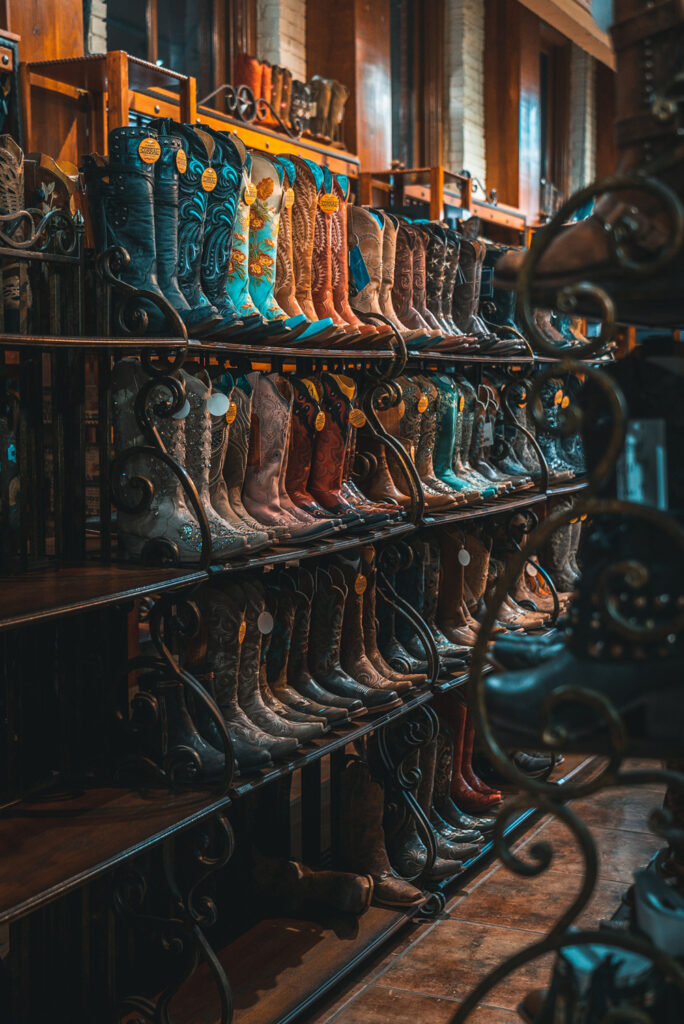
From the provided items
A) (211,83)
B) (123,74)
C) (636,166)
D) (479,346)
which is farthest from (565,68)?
(636,166)

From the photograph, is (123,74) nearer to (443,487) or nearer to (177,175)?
(177,175)

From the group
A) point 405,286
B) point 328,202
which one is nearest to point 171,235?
point 328,202

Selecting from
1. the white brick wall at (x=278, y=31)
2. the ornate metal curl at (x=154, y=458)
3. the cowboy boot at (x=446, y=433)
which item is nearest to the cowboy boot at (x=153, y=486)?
the ornate metal curl at (x=154, y=458)

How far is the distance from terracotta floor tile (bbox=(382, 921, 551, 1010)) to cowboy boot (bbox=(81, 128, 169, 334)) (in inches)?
77.7

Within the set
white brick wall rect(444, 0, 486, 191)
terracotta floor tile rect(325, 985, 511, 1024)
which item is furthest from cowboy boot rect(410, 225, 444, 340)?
white brick wall rect(444, 0, 486, 191)

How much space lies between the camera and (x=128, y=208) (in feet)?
8.66

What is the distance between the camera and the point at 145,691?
2713 mm

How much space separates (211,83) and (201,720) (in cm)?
419

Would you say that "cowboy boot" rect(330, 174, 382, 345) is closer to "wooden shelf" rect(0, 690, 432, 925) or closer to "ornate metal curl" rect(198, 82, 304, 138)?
"wooden shelf" rect(0, 690, 432, 925)

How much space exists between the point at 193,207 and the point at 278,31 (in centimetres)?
400

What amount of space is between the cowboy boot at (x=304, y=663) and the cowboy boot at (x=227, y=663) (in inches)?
13.6

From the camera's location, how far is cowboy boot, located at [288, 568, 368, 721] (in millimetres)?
3266

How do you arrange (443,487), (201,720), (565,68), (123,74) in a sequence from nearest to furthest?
(201,720) < (123,74) < (443,487) < (565,68)

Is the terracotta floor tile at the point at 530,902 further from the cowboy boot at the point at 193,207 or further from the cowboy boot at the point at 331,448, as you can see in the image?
the cowboy boot at the point at 193,207
